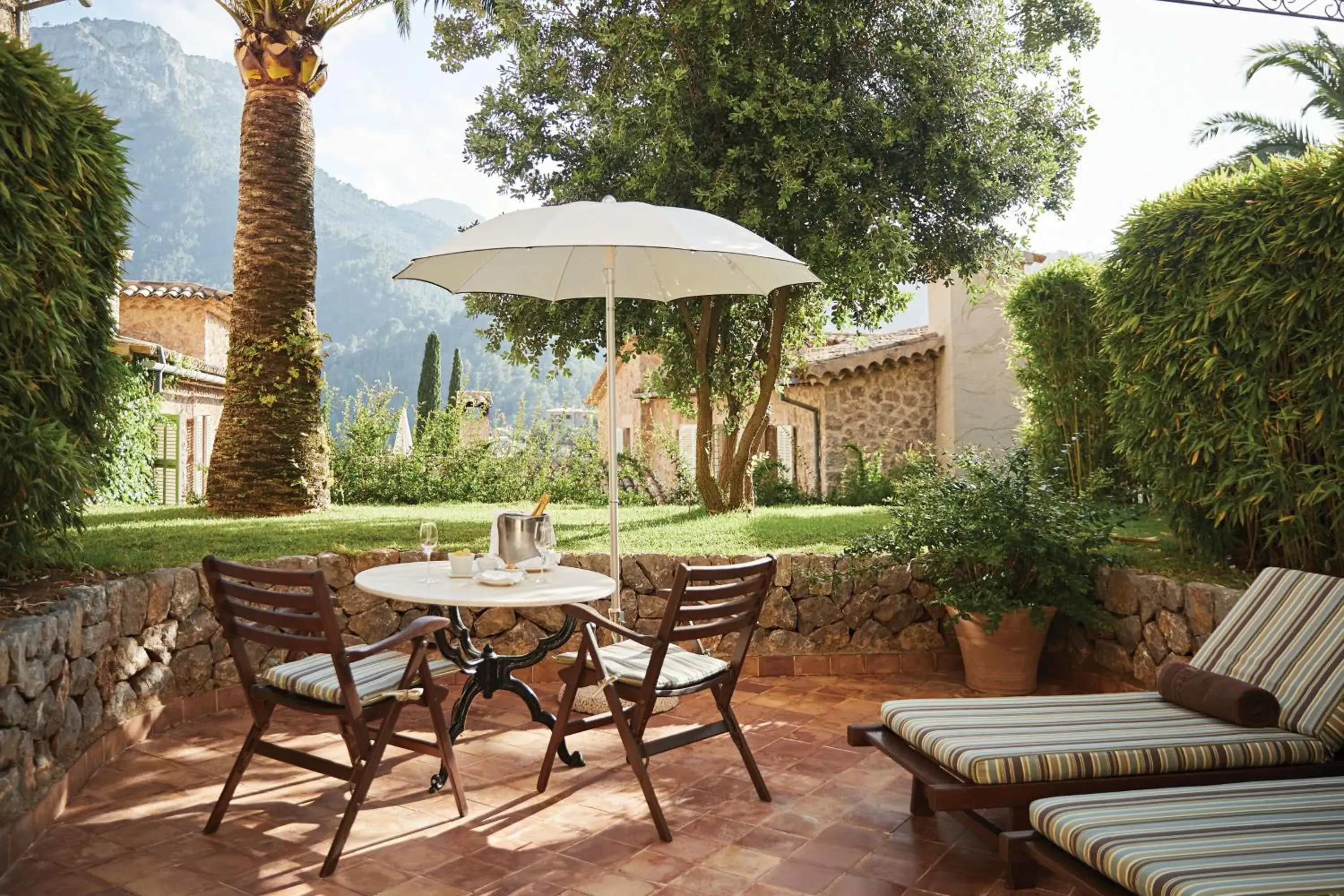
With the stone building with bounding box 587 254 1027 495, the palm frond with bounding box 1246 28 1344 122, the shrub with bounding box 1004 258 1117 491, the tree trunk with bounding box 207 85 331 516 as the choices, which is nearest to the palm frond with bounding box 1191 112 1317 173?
the palm frond with bounding box 1246 28 1344 122

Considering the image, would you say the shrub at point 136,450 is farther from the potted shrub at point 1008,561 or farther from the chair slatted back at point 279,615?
the potted shrub at point 1008,561

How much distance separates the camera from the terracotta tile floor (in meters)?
3.13

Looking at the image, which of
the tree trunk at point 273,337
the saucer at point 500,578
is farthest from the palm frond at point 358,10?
the saucer at point 500,578

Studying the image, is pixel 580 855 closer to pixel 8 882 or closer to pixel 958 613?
pixel 8 882

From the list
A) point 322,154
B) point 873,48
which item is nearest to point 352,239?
point 322,154

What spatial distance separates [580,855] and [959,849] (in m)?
1.37

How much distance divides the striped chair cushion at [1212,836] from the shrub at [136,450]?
Result: 949cm

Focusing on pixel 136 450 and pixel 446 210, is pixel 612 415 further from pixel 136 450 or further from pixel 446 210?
pixel 446 210

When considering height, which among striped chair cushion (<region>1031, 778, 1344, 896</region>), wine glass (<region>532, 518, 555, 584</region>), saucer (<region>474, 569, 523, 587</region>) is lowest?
striped chair cushion (<region>1031, 778, 1344, 896</region>)

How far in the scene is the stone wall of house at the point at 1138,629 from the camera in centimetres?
461

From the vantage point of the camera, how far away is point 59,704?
3697 millimetres

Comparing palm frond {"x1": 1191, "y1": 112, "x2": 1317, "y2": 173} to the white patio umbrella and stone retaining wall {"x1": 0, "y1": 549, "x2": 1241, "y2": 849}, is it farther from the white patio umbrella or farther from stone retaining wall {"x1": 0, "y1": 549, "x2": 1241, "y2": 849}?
the white patio umbrella

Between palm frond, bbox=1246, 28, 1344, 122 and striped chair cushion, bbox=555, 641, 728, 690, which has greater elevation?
palm frond, bbox=1246, 28, 1344, 122

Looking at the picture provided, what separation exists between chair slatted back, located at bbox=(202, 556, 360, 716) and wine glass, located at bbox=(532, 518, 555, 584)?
109cm
